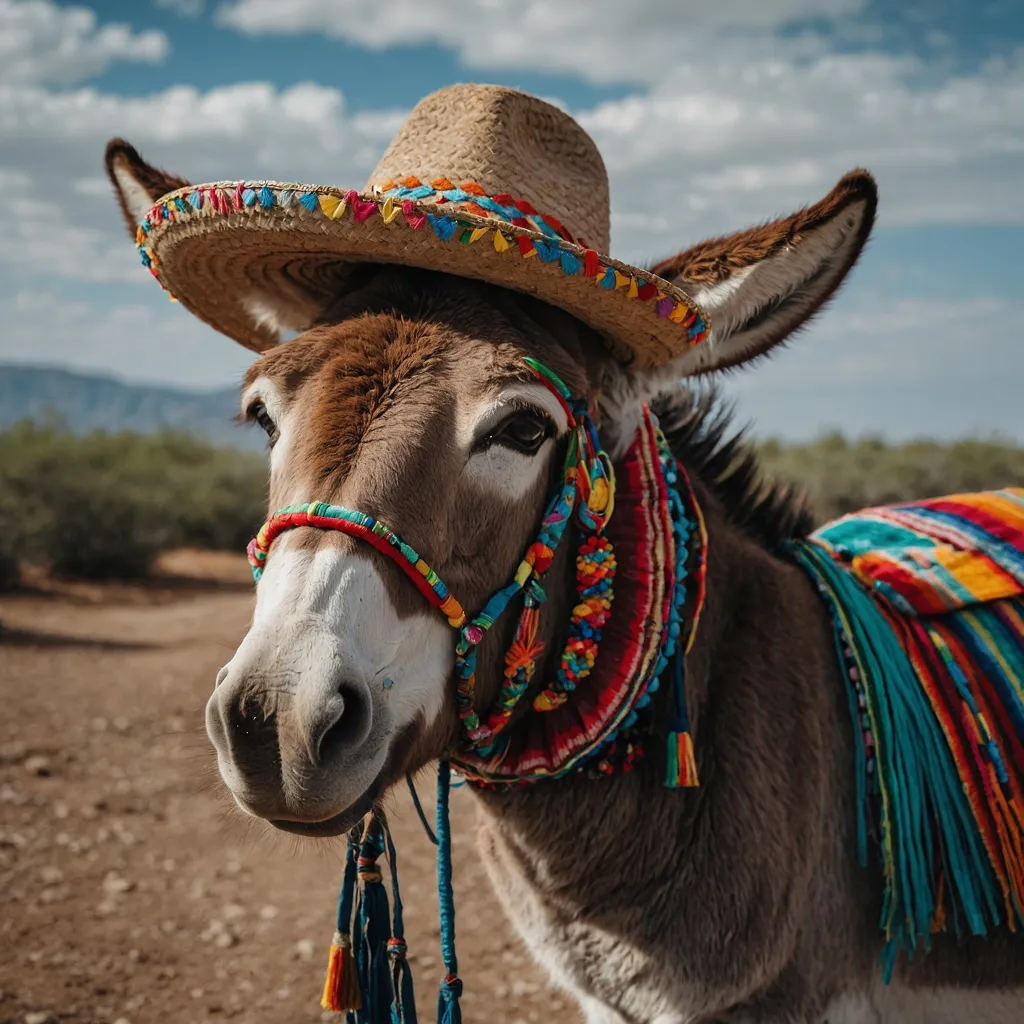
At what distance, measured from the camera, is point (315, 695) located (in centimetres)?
147

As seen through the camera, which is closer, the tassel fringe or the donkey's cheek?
the donkey's cheek

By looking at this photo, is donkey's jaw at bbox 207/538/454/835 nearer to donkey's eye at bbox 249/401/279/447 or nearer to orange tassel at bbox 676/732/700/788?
donkey's eye at bbox 249/401/279/447

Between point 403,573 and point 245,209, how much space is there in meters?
0.87

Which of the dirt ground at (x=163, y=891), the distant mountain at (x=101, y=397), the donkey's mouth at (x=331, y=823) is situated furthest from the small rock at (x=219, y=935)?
the distant mountain at (x=101, y=397)

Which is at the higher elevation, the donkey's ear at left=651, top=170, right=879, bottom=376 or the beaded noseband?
the donkey's ear at left=651, top=170, right=879, bottom=376

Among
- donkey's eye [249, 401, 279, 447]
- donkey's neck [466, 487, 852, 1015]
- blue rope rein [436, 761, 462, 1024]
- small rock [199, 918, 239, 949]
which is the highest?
donkey's eye [249, 401, 279, 447]

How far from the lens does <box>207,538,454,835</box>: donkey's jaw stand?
1.49 m

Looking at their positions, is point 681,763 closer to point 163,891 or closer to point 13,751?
point 163,891

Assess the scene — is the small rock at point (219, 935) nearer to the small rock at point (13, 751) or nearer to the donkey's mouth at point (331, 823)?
the small rock at point (13, 751)

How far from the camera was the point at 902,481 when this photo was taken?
55.3 feet

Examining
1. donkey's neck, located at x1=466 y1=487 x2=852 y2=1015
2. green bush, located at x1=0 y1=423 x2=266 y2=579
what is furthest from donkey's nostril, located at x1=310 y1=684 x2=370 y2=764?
green bush, located at x1=0 y1=423 x2=266 y2=579

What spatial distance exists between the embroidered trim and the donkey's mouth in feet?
3.69

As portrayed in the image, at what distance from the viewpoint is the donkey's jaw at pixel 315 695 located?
1493 millimetres

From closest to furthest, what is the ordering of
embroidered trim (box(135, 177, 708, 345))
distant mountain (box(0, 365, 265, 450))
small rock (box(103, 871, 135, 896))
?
1. embroidered trim (box(135, 177, 708, 345))
2. small rock (box(103, 871, 135, 896))
3. distant mountain (box(0, 365, 265, 450))
